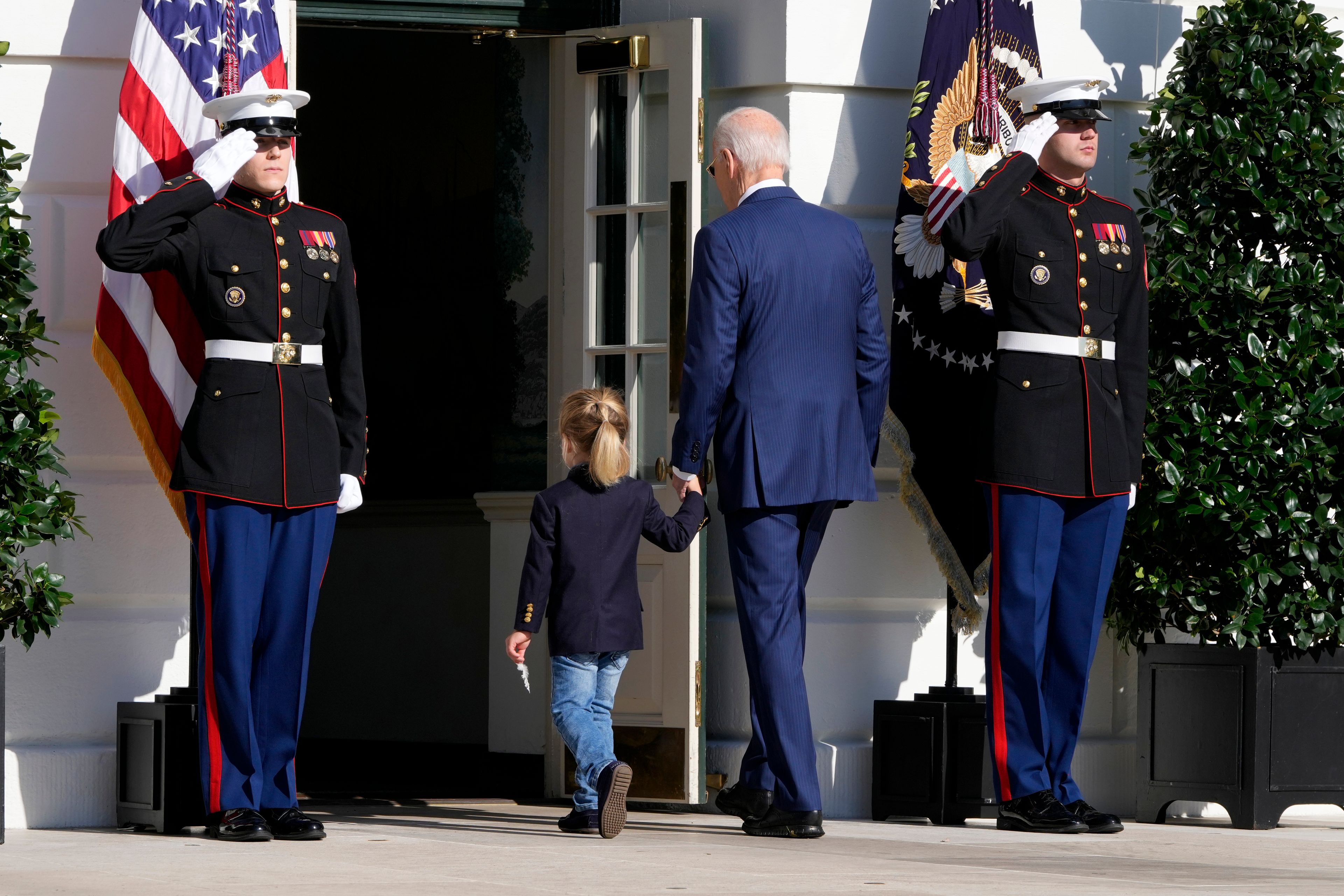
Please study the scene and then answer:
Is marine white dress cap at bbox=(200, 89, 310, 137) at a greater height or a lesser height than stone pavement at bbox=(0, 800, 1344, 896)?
greater

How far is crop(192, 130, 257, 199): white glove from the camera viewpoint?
565 cm

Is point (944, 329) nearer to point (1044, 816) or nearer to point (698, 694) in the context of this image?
point (698, 694)

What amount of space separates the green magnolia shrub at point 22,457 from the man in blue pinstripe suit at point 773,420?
5.32 feet

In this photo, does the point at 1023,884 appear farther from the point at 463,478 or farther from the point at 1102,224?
the point at 463,478

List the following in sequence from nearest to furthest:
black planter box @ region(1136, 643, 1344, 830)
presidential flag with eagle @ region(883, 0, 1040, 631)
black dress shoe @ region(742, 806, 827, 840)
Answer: black dress shoe @ region(742, 806, 827, 840), black planter box @ region(1136, 643, 1344, 830), presidential flag with eagle @ region(883, 0, 1040, 631)

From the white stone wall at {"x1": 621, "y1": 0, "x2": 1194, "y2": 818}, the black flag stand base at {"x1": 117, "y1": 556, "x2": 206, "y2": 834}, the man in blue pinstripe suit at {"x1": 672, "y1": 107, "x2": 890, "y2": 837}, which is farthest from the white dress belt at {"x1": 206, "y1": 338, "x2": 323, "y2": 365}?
the white stone wall at {"x1": 621, "y1": 0, "x2": 1194, "y2": 818}

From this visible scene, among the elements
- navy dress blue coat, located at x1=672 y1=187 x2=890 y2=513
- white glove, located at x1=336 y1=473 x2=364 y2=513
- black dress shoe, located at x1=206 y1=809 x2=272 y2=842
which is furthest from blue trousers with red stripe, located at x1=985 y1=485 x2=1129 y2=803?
black dress shoe, located at x1=206 y1=809 x2=272 y2=842

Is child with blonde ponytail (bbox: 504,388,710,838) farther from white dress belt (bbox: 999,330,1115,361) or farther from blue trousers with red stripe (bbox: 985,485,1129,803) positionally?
white dress belt (bbox: 999,330,1115,361)

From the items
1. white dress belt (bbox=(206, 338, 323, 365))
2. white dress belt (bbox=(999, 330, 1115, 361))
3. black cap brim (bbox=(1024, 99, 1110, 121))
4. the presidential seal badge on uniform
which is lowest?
white dress belt (bbox=(206, 338, 323, 365))

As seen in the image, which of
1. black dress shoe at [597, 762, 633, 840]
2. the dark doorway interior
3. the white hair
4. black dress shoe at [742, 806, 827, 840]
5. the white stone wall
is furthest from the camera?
the dark doorway interior

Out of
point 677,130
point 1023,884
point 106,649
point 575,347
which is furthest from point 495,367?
point 1023,884

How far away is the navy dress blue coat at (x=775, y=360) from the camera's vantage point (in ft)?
18.9

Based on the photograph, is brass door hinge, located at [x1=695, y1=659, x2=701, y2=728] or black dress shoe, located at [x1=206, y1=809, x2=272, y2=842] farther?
brass door hinge, located at [x1=695, y1=659, x2=701, y2=728]

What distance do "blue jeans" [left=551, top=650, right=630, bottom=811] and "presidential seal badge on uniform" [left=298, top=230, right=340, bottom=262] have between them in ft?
3.95
